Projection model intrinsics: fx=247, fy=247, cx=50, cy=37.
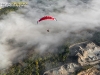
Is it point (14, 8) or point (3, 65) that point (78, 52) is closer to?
Result: point (3, 65)

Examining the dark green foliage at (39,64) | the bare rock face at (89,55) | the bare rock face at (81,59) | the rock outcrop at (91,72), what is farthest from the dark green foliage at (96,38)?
the rock outcrop at (91,72)

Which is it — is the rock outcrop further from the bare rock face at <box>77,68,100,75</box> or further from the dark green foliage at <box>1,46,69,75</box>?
the dark green foliage at <box>1,46,69,75</box>

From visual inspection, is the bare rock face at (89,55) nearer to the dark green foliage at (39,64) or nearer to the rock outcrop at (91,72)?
the rock outcrop at (91,72)

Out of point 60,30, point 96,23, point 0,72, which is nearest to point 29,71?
point 0,72

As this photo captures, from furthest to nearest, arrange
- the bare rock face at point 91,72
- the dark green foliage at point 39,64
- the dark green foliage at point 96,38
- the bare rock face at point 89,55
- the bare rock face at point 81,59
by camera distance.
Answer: the dark green foliage at point 96,38
the bare rock face at point 89,55
the dark green foliage at point 39,64
the bare rock face at point 81,59
the bare rock face at point 91,72

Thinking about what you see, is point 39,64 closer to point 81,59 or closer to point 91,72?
point 81,59

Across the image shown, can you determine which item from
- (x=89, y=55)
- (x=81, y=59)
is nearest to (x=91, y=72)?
(x=81, y=59)
